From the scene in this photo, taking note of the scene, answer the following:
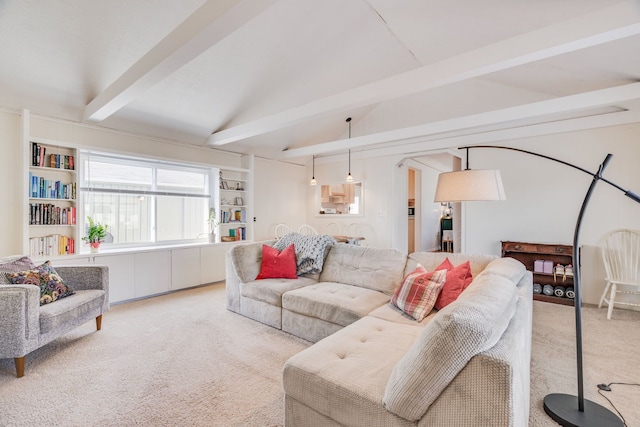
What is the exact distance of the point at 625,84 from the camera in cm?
318

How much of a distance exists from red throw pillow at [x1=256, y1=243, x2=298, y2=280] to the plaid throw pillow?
1.35 m

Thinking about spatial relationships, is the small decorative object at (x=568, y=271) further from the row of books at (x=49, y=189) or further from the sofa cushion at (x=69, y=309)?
the row of books at (x=49, y=189)

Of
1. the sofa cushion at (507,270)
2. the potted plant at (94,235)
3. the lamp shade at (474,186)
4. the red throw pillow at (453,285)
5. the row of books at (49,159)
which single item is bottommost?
the red throw pillow at (453,285)

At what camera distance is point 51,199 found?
3.54 m

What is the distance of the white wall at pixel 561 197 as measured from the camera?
3834mm

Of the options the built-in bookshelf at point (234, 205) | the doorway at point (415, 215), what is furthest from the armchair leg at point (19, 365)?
the doorway at point (415, 215)

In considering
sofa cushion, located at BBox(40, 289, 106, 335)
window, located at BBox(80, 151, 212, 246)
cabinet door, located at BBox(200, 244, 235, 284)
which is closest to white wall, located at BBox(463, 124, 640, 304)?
cabinet door, located at BBox(200, 244, 235, 284)

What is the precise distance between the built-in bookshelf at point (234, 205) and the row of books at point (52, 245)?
206 cm

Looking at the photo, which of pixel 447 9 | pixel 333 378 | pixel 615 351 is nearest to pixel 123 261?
pixel 333 378

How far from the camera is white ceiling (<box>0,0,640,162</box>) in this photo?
7.59ft

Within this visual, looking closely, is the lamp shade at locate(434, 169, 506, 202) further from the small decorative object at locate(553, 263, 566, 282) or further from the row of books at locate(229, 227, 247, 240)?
the row of books at locate(229, 227, 247, 240)

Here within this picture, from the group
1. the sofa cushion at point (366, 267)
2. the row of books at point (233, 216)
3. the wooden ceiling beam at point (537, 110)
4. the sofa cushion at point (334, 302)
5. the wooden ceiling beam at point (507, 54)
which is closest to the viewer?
the wooden ceiling beam at point (507, 54)

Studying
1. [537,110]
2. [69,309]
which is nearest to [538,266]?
[537,110]

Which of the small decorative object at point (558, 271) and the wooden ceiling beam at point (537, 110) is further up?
the wooden ceiling beam at point (537, 110)
